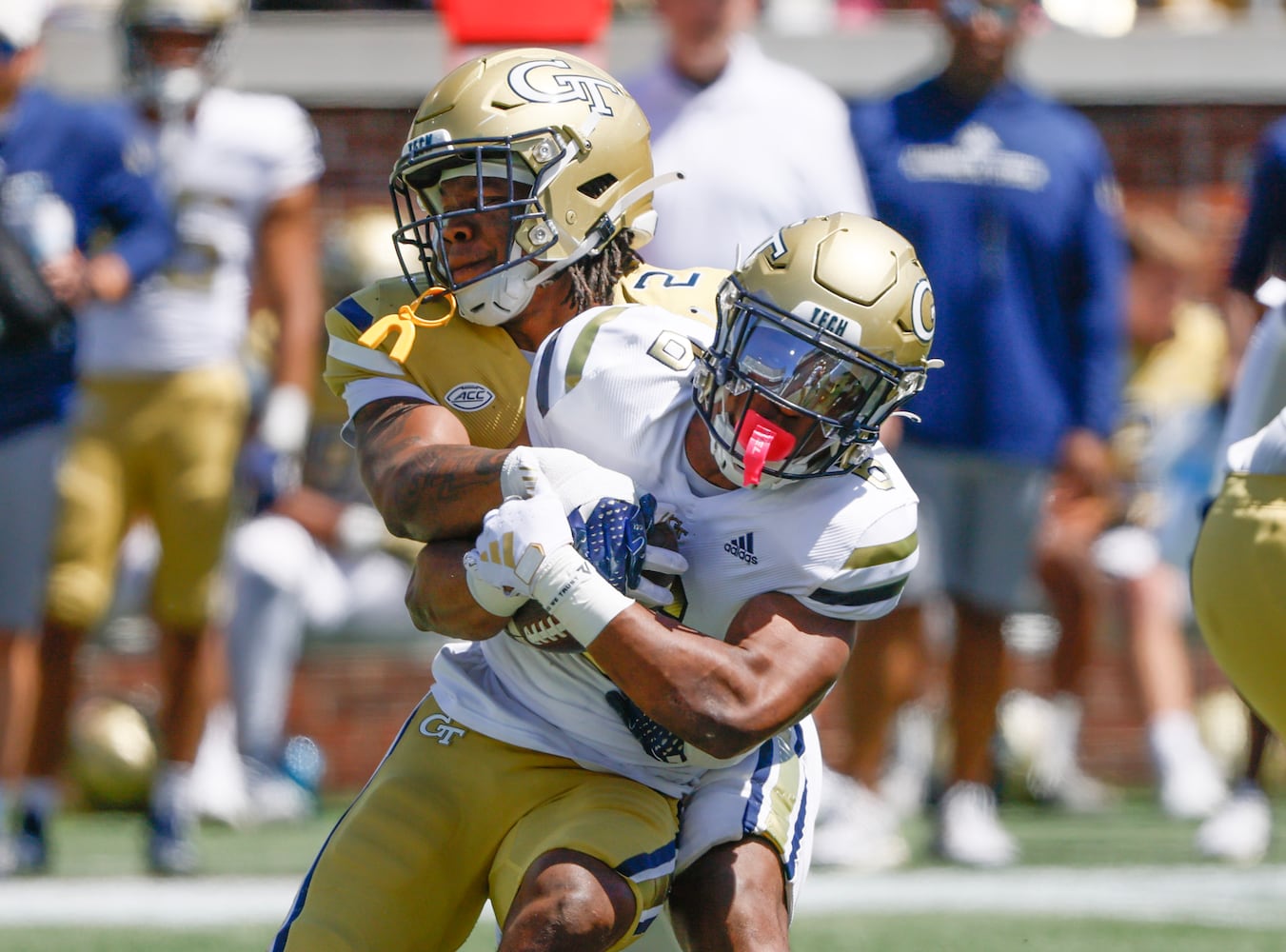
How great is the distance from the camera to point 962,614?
5.92m

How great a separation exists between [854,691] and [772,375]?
2.98 metres

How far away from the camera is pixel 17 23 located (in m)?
5.63

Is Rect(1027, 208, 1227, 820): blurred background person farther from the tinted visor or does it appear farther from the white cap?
the tinted visor

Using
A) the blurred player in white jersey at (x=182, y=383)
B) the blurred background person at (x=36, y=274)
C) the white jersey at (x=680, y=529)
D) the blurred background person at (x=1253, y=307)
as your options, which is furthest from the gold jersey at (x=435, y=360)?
the blurred player in white jersey at (x=182, y=383)

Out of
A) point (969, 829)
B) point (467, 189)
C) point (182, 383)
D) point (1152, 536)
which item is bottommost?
point (1152, 536)

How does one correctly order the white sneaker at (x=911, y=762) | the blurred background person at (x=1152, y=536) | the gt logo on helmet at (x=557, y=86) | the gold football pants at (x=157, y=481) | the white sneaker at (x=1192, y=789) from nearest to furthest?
1. the gt logo on helmet at (x=557, y=86)
2. the gold football pants at (x=157, y=481)
3. the white sneaker at (x=1192, y=789)
4. the blurred background person at (x=1152, y=536)
5. the white sneaker at (x=911, y=762)

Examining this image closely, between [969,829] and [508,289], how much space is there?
2.93 m

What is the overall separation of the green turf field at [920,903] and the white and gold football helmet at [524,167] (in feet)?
6.36

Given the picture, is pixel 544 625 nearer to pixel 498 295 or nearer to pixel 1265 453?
pixel 498 295

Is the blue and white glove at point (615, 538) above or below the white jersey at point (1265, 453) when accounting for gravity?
above

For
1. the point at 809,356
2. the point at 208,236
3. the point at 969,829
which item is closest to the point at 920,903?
the point at 969,829

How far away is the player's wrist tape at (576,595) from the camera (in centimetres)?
278

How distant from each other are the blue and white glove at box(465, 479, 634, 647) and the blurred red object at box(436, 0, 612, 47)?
2770mm

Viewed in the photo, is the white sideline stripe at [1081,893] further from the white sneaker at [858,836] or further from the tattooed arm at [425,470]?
the tattooed arm at [425,470]
